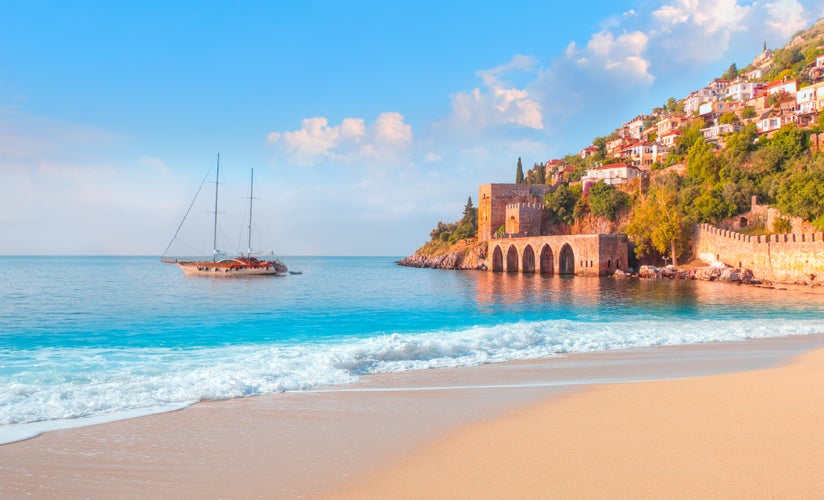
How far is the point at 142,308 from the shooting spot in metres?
22.9

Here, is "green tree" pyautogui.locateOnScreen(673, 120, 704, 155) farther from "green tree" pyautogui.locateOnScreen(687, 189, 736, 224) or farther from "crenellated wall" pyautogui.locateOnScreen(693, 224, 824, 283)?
"crenellated wall" pyautogui.locateOnScreen(693, 224, 824, 283)

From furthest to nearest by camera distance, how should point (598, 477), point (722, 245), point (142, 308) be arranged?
point (722, 245), point (142, 308), point (598, 477)

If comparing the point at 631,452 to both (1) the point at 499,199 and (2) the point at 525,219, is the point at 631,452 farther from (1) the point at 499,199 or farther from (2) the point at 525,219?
(1) the point at 499,199

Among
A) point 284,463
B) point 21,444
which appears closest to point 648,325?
point 284,463

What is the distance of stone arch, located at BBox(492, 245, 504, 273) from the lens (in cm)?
5832

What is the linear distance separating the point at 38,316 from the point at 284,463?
19189 millimetres

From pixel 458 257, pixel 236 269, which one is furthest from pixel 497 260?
pixel 236 269

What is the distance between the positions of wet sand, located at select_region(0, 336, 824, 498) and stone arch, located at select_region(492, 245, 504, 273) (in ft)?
167

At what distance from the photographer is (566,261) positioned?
50219mm

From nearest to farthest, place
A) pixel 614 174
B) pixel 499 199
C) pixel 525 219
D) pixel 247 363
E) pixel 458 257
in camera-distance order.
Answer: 1. pixel 247 363
2. pixel 525 219
3. pixel 614 174
4. pixel 499 199
5. pixel 458 257

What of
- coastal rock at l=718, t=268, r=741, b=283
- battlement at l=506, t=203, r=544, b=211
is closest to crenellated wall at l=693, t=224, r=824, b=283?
coastal rock at l=718, t=268, r=741, b=283

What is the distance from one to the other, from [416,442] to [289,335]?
10.5 meters

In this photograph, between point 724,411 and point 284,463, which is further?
point 724,411

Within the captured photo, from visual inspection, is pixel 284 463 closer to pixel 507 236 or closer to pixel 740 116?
pixel 507 236
